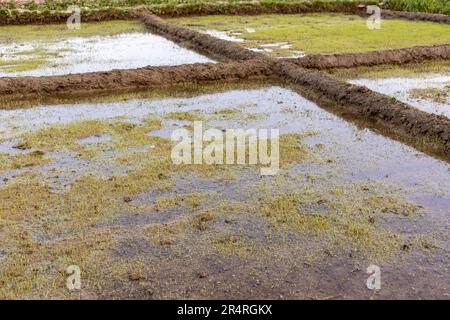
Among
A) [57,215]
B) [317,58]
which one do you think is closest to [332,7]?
[317,58]

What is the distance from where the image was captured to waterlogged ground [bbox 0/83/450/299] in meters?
4.48

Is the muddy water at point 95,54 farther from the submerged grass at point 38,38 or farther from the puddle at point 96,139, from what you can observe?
the puddle at point 96,139

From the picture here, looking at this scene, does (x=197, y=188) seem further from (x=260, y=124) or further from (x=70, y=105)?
(x=70, y=105)

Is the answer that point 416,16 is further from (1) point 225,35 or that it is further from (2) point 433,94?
(2) point 433,94

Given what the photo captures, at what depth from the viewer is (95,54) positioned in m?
14.6

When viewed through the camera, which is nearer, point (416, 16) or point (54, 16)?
point (416, 16)

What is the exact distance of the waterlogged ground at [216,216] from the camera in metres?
4.48

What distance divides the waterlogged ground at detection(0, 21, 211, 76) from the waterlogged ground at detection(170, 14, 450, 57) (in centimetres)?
222

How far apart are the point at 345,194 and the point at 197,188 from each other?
5.56 ft

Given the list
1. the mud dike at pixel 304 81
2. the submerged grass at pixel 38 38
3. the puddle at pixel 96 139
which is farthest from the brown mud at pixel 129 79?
the puddle at pixel 96 139

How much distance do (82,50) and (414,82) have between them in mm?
9067

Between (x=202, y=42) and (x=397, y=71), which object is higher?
(x=202, y=42)

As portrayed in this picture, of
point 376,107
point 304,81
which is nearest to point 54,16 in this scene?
point 304,81

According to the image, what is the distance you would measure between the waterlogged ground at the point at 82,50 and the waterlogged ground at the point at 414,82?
4.13m
